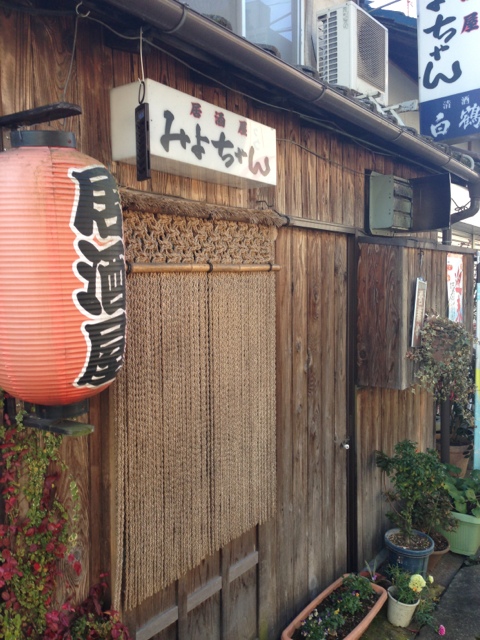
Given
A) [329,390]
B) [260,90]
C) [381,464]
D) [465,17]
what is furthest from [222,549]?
[465,17]

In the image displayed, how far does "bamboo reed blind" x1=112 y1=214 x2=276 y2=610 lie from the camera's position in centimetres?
322

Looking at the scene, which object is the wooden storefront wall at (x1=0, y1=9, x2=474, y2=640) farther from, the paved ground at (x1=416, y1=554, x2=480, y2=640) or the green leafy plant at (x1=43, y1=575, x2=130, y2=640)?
the paved ground at (x1=416, y1=554, x2=480, y2=640)

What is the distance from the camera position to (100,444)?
10.5ft

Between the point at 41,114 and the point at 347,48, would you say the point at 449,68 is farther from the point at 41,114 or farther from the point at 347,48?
the point at 41,114

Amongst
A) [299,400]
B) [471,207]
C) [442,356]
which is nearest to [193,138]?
[299,400]

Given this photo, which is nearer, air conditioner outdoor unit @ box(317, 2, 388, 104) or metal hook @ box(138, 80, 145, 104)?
metal hook @ box(138, 80, 145, 104)

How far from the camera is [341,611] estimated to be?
16.6ft

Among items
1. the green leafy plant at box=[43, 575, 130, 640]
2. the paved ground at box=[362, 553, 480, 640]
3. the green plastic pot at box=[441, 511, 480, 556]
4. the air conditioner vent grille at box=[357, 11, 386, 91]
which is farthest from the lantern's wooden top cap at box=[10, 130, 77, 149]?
the green plastic pot at box=[441, 511, 480, 556]

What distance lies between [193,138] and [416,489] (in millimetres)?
4370

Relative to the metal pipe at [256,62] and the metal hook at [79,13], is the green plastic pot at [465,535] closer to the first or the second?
the metal pipe at [256,62]

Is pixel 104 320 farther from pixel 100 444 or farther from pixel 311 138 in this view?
pixel 311 138

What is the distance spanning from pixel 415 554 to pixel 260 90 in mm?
4889

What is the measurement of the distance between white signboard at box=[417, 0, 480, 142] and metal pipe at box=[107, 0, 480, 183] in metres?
1.72

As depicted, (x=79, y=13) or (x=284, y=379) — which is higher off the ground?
(x=79, y=13)
